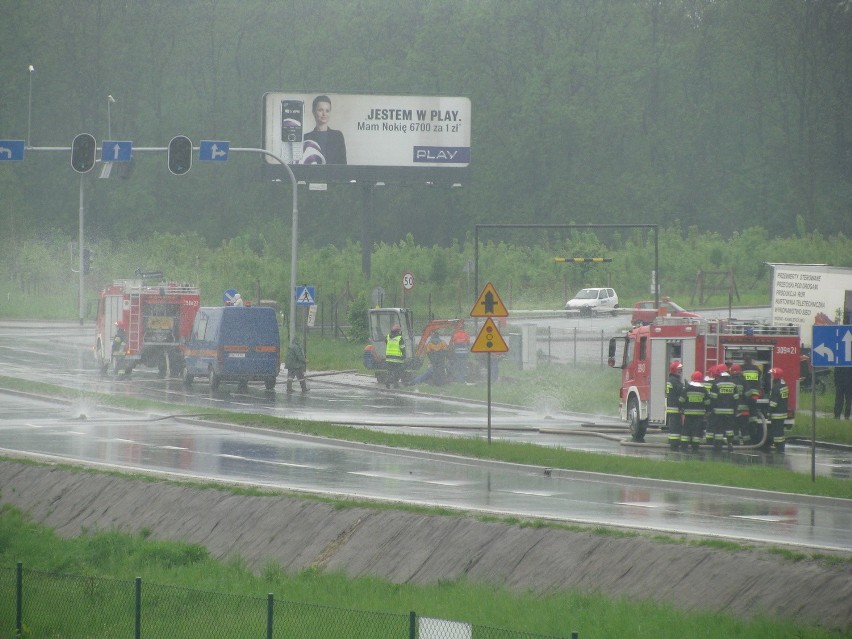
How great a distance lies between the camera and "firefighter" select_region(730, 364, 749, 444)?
28000 mm

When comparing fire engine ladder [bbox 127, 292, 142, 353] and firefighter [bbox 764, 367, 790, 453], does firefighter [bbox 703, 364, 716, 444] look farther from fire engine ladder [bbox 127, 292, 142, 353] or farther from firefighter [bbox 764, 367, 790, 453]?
fire engine ladder [bbox 127, 292, 142, 353]

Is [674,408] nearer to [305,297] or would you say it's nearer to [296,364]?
[296,364]

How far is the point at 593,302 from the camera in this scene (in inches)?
2749

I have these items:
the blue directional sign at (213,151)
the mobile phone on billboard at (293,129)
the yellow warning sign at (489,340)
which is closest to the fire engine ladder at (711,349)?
the yellow warning sign at (489,340)

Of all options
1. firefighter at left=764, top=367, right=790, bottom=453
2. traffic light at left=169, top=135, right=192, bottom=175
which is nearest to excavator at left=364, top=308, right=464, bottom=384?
traffic light at left=169, top=135, right=192, bottom=175

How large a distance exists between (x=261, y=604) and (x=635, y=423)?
16823 millimetres

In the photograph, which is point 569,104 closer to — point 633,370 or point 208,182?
point 208,182

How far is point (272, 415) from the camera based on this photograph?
35.4m

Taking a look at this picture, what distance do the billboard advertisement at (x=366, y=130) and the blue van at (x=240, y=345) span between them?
2133cm

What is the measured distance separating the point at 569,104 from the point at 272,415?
7196 cm

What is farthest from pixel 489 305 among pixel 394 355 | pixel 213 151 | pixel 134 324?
pixel 134 324

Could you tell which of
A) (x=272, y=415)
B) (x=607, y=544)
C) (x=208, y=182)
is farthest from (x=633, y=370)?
(x=208, y=182)

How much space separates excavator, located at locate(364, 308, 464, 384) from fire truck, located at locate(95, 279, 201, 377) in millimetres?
5910

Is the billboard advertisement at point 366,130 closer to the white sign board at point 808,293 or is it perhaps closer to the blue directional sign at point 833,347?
the white sign board at point 808,293
